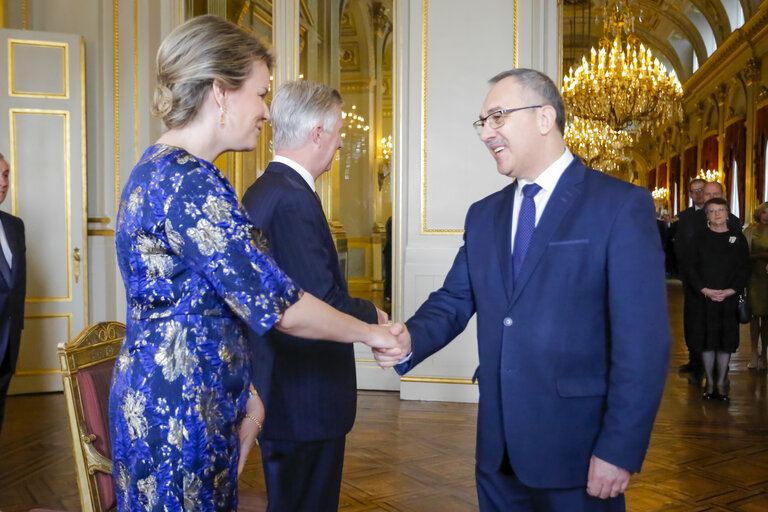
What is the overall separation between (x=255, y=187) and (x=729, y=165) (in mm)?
16295

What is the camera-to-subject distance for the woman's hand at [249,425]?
1644 millimetres

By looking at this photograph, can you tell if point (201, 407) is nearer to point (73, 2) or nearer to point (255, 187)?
point (255, 187)

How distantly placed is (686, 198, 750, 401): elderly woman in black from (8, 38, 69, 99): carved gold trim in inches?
197

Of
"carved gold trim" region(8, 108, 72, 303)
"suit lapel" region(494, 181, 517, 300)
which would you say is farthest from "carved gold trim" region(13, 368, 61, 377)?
"suit lapel" region(494, 181, 517, 300)

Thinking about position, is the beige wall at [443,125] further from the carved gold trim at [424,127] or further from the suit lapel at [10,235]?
the suit lapel at [10,235]

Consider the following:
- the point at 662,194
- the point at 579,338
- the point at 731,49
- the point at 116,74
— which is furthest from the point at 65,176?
the point at 662,194

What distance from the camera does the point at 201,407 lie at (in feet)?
4.74

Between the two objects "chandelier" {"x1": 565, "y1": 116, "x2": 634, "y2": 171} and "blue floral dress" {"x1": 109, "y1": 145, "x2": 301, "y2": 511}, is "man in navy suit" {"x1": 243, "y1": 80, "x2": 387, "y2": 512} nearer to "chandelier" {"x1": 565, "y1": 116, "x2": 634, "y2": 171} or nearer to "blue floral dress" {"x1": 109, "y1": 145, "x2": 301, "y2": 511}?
"blue floral dress" {"x1": 109, "y1": 145, "x2": 301, "y2": 511}

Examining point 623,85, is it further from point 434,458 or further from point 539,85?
point 539,85

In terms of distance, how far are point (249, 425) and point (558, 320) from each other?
0.76 m

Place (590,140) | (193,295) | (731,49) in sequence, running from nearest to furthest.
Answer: (193,295) → (590,140) → (731,49)

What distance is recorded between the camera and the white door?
546 centimetres

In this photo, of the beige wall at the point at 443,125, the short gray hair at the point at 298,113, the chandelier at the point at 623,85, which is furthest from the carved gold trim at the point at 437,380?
the chandelier at the point at 623,85

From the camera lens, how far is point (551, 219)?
67.9 inches
